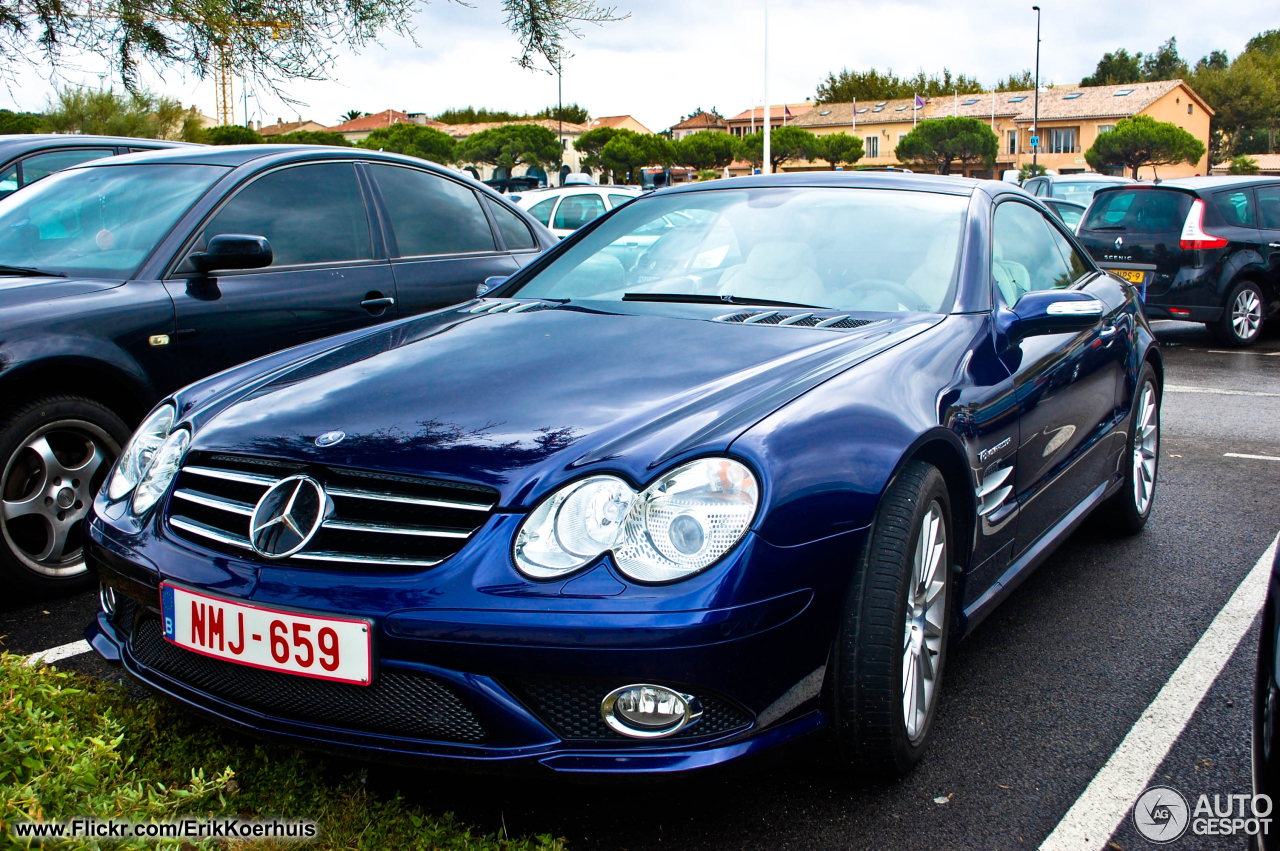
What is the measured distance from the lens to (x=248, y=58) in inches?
289

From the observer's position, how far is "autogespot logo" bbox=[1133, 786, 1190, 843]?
90.0 inches

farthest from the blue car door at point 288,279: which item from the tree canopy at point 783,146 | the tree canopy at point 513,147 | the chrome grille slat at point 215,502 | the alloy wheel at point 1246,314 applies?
the tree canopy at point 783,146

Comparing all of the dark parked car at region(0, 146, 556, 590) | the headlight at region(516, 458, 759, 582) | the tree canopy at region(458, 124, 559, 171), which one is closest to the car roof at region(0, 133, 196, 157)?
the dark parked car at region(0, 146, 556, 590)

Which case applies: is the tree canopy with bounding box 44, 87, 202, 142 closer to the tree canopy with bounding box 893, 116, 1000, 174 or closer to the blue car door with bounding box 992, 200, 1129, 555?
the blue car door with bounding box 992, 200, 1129, 555

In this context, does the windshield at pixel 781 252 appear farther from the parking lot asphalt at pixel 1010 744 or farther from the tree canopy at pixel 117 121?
the tree canopy at pixel 117 121

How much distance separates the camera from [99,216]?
4.31 meters

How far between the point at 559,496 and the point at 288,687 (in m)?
0.62

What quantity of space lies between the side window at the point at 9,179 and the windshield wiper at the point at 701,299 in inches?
197

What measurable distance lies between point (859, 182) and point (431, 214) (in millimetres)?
2252

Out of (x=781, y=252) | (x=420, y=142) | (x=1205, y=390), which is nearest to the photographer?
(x=781, y=252)

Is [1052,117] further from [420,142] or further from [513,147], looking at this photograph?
[420,142]

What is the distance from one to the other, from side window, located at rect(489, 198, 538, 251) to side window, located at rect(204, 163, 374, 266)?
85cm

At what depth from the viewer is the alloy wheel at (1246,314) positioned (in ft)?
34.6

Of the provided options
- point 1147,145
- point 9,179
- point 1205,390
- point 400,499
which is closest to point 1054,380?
point 400,499
